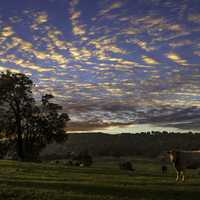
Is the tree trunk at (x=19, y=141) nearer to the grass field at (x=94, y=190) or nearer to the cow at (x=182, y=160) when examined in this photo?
the grass field at (x=94, y=190)

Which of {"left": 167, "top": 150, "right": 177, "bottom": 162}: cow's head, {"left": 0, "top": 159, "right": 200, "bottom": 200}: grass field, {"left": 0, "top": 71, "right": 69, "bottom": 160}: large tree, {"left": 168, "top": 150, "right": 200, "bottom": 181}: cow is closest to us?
{"left": 0, "top": 159, "right": 200, "bottom": 200}: grass field

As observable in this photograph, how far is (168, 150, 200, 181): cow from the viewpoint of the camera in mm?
38000

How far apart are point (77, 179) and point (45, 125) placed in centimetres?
3977

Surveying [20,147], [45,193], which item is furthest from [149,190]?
[20,147]

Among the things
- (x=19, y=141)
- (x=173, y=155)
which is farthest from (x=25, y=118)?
(x=173, y=155)

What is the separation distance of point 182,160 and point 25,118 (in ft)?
136

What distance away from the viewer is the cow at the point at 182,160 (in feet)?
125

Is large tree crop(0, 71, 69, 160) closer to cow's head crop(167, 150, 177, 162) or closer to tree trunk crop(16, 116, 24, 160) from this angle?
tree trunk crop(16, 116, 24, 160)

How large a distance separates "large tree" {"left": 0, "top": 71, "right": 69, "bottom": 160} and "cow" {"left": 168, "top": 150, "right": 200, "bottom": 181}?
39.5 meters

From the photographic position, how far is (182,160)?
3847 centimetres

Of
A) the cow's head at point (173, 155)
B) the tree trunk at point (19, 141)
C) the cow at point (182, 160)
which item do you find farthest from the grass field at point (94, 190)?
the tree trunk at point (19, 141)

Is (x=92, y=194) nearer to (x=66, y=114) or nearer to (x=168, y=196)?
(x=168, y=196)

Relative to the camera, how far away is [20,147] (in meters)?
74.4


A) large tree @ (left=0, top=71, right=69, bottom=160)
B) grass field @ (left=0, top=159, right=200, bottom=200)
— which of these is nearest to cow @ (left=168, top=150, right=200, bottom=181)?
grass field @ (left=0, top=159, right=200, bottom=200)
